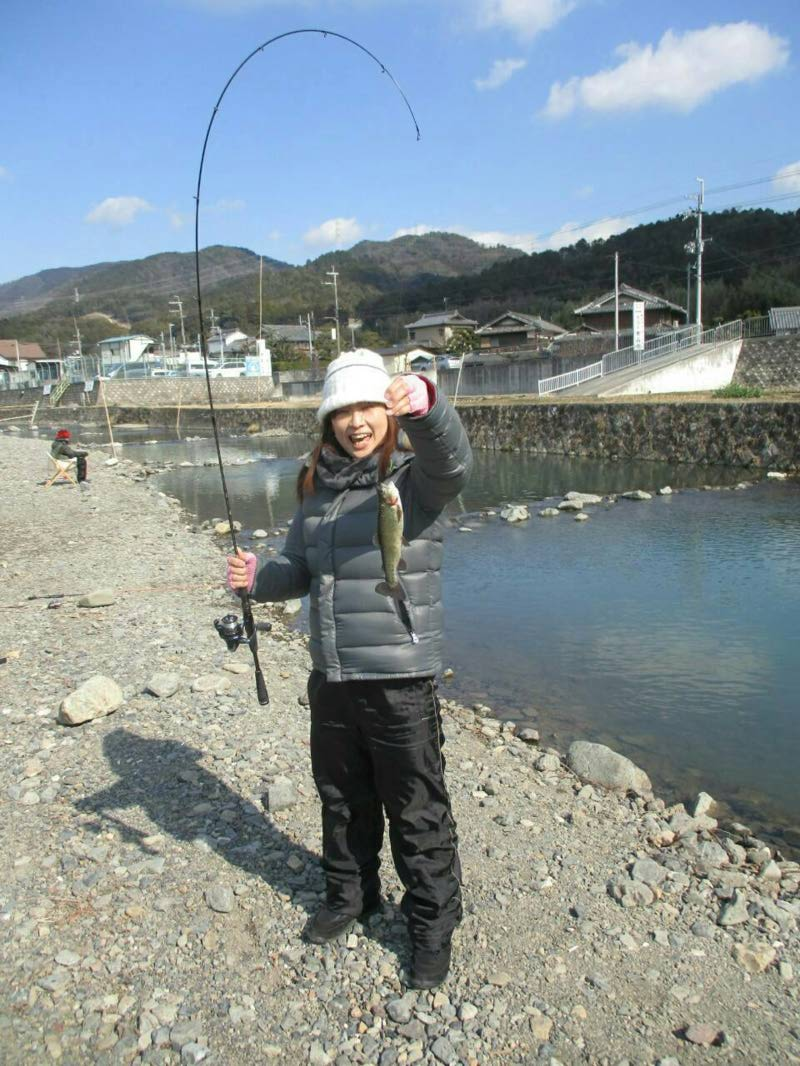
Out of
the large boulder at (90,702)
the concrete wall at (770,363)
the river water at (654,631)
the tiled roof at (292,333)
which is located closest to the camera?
the large boulder at (90,702)

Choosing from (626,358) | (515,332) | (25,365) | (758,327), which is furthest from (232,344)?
(758,327)

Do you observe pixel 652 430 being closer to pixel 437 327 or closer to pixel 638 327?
pixel 638 327

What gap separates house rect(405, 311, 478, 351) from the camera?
76.2 meters

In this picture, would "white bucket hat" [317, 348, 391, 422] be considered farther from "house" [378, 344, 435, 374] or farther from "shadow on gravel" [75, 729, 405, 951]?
"shadow on gravel" [75, 729, 405, 951]

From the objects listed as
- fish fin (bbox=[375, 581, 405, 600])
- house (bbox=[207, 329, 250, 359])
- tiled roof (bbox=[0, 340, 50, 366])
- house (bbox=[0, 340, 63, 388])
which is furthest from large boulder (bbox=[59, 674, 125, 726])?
tiled roof (bbox=[0, 340, 50, 366])

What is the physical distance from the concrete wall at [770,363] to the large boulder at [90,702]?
33587 millimetres

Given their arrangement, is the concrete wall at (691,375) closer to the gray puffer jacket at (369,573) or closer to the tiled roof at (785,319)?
the tiled roof at (785,319)

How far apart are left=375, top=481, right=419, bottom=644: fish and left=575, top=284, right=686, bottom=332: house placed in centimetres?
5798

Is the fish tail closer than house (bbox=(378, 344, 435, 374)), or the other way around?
the fish tail

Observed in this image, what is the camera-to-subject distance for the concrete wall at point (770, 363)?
3384cm

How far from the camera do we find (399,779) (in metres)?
3.04

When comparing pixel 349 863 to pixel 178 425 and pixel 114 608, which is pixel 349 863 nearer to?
pixel 114 608

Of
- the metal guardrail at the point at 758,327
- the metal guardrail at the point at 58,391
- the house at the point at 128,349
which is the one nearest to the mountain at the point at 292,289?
the house at the point at 128,349

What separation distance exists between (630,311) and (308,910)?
6036 centimetres
